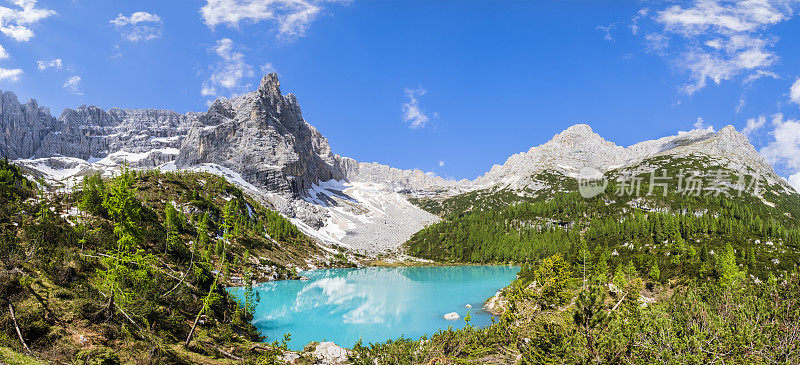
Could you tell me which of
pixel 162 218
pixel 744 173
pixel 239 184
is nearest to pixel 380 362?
pixel 162 218

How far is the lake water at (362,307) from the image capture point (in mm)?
38062

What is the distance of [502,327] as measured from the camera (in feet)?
49.9

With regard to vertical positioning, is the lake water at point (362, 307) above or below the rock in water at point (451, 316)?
below

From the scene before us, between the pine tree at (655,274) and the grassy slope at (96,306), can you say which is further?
the pine tree at (655,274)

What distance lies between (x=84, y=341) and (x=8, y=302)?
8.89 ft

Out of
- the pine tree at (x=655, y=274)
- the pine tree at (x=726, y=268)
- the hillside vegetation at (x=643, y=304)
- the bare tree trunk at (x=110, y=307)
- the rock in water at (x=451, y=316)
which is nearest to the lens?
the hillside vegetation at (x=643, y=304)

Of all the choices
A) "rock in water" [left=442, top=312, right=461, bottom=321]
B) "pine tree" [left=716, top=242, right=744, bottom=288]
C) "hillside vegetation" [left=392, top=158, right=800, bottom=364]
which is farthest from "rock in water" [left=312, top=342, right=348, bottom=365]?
"pine tree" [left=716, top=242, right=744, bottom=288]

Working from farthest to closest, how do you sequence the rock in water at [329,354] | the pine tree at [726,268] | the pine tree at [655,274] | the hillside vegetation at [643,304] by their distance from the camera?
the pine tree at [655,274] < the pine tree at [726,268] < the rock in water at [329,354] < the hillside vegetation at [643,304]

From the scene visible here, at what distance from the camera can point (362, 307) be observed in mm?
53125

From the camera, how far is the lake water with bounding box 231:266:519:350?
125ft

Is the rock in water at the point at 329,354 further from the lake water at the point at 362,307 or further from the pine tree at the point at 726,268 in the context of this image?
the pine tree at the point at 726,268

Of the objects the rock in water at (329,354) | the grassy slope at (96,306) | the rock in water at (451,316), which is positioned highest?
the grassy slope at (96,306)

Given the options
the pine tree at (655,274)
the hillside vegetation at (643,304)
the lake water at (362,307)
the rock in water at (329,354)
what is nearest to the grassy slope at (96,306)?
the rock in water at (329,354)

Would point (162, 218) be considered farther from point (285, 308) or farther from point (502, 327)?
point (502, 327)
